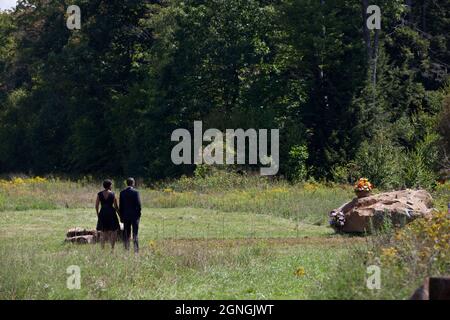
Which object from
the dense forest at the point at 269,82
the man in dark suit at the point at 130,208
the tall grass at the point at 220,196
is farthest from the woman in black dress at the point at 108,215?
the dense forest at the point at 269,82

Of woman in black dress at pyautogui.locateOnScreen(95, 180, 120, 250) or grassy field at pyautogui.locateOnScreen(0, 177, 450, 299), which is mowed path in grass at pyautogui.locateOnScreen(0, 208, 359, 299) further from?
woman in black dress at pyautogui.locateOnScreen(95, 180, 120, 250)

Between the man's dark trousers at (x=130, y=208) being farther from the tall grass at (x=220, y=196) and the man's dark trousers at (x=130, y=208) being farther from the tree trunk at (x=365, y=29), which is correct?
the tree trunk at (x=365, y=29)

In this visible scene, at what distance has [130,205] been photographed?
63.2ft

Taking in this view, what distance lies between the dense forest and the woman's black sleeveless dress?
65.4 feet

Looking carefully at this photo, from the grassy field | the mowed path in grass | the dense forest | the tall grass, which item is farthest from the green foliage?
the mowed path in grass

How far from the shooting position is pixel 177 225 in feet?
87.4

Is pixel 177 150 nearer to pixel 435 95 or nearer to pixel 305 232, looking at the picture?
pixel 435 95

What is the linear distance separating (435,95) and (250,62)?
1072 cm

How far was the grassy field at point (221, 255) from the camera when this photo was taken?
42.1ft

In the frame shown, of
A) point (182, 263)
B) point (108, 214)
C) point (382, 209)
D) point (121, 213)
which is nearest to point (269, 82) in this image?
point (382, 209)

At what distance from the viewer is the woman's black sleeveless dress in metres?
19.7

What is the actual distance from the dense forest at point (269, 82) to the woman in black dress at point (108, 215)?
1989 cm

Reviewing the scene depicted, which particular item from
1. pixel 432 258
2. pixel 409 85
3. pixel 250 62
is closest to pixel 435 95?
pixel 409 85

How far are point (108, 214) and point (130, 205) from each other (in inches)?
29.2
